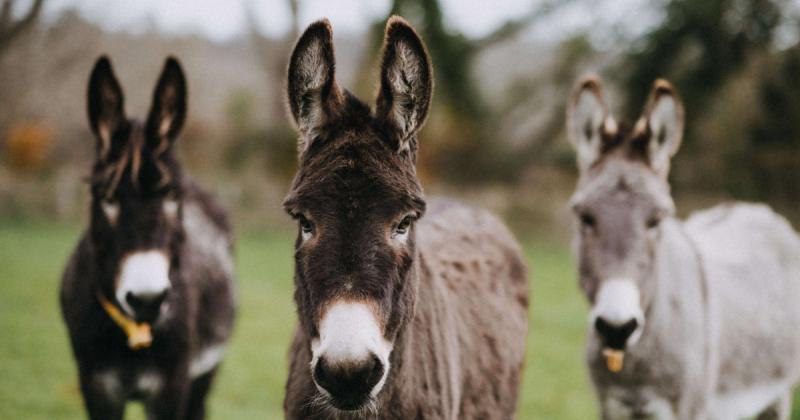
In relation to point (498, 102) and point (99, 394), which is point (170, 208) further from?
point (498, 102)

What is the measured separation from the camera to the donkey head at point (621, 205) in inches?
134

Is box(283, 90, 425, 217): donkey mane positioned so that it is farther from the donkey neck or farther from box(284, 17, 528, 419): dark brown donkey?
the donkey neck

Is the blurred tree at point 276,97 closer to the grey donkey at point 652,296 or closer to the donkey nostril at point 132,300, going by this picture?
the grey donkey at point 652,296

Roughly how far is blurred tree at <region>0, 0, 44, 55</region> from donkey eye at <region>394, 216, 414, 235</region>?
820 cm

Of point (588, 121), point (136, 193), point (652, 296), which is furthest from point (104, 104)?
point (652, 296)

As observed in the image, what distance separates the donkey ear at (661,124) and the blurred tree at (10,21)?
317 inches

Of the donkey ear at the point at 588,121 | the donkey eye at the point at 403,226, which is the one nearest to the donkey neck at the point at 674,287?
the donkey ear at the point at 588,121

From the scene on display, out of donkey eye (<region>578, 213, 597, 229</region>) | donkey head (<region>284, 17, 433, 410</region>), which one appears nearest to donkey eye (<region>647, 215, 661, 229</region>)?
donkey eye (<region>578, 213, 597, 229</region>)

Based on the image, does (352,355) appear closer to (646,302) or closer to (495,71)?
(646,302)

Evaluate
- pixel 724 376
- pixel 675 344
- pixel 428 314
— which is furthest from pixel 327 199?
pixel 724 376

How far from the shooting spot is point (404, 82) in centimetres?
249

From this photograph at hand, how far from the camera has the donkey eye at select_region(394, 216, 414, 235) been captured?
236 cm

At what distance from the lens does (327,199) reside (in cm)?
224

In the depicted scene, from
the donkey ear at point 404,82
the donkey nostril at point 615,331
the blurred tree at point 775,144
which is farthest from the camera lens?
the blurred tree at point 775,144
